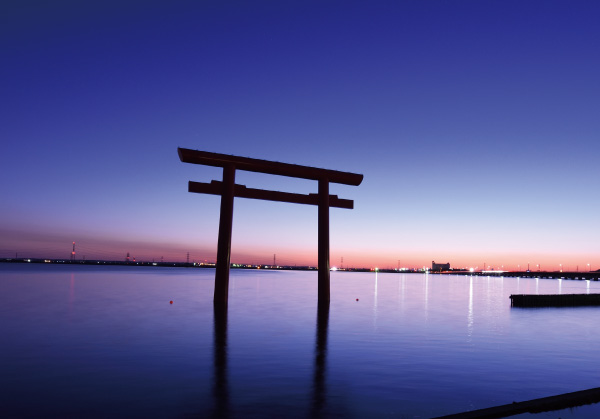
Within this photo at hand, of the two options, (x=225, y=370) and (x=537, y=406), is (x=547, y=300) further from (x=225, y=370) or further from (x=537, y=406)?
(x=537, y=406)

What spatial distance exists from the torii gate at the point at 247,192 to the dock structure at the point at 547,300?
18.0m

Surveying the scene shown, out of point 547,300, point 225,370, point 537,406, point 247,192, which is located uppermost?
point 247,192

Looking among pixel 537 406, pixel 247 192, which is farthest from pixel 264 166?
pixel 537 406

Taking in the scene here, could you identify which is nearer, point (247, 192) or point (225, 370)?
point (225, 370)

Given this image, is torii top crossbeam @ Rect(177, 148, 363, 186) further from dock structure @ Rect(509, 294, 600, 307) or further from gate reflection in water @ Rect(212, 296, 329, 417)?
dock structure @ Rect(509, 294, 600, 307)

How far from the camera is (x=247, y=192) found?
18.7 metres

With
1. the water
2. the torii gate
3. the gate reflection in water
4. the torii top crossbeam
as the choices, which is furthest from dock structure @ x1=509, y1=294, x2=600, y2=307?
the gate reflection in water

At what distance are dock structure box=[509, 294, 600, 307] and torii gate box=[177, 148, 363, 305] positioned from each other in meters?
18.0

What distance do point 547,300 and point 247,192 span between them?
82.2 ft

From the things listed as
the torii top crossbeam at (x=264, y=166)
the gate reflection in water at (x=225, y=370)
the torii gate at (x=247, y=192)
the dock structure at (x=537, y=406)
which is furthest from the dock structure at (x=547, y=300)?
the dock structure at (x=537, y=406)

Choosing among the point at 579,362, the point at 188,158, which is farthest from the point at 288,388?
the point at 188,158

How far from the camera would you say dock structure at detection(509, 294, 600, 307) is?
31406 mm

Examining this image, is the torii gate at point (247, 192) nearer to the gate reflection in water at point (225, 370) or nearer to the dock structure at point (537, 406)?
the gate reflection in water at point (225, 370)

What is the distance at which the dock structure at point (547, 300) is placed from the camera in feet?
103
